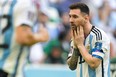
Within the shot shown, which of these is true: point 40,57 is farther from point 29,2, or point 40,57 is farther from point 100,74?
point 100,74

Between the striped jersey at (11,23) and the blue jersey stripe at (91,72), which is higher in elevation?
the striped jersey at (11,23)

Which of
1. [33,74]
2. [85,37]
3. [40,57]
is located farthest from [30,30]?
[40,57]

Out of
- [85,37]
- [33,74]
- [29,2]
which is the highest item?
[29,2]

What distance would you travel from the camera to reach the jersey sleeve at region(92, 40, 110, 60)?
4.96 metres

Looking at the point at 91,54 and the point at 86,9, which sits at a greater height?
the point at 86,9

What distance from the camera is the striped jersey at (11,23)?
227 inches

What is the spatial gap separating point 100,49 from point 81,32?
9.0 inches

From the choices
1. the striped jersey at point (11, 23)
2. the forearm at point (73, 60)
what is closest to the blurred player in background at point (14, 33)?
the striped jersey at point (11, 23)

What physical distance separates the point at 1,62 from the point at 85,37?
1.19m

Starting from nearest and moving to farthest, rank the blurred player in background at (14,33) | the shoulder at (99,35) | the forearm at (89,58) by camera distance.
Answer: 1. the forearm at (89,58)
2. the shoulder at (99,35)
3. the blurred player in background at (14,33)

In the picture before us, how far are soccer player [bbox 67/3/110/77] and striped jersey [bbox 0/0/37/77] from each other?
84cm

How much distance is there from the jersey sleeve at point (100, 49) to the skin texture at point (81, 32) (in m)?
0.04

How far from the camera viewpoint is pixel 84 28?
5.09m

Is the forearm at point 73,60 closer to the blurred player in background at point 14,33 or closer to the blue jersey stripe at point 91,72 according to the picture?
the blue jersey stripe at point 91,72
